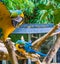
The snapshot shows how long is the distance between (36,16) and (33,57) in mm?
2453

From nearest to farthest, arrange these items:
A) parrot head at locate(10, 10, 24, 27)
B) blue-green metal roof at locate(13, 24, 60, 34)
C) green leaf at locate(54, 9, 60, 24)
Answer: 1. green leaf at locate(54, 9, 60, 24)
2. parrot head at locate(10, 10, 24, 27)
3. blue-green metal roof at locate(13, 24, 60, 34)

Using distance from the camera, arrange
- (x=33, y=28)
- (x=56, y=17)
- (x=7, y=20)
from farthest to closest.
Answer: (x=33, y=28), (x=7, y=20), (x=56, y=17)

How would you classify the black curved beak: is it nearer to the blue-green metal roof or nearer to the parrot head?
the parrot head

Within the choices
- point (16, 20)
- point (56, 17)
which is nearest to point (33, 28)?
point (16, 20)

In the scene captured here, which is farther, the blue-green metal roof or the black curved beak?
the blue-green metal roof

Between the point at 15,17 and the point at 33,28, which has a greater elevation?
the point at 15,17

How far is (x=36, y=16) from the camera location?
11.8 feet

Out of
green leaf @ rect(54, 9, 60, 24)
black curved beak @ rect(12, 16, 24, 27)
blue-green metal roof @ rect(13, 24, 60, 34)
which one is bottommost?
blue-green metal roof @ rect(13, 24, 60, 34)

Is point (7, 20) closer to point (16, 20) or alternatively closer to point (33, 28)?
point (16, 20)

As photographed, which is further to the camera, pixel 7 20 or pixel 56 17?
pixel 7 20

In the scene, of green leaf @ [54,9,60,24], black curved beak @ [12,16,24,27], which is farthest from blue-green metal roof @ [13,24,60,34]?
green leaf @ [54,9,60,24]

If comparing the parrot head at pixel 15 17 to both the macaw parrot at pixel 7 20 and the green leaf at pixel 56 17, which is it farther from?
the green leaf at pixel 56 17

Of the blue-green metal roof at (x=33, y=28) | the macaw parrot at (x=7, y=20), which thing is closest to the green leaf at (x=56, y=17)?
the macaw parrot at (x=7, y=20)

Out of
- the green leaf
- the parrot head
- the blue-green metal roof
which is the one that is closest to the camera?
the green leaf
